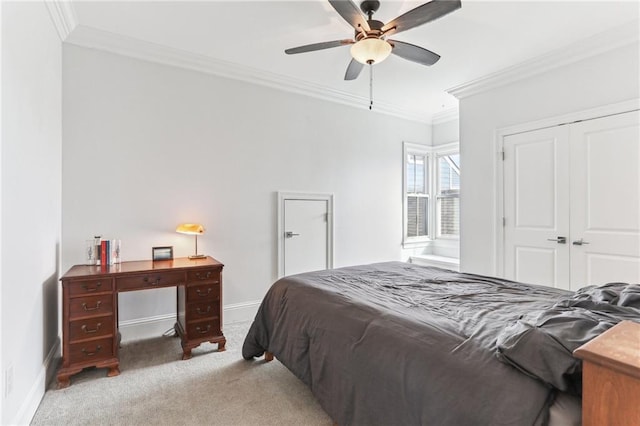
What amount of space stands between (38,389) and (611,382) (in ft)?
9.30

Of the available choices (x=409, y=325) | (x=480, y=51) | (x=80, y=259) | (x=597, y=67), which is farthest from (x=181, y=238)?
(x=597, y=67)

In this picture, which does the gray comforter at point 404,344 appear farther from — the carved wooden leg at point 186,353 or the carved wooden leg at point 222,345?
the carved wooden leg at point 186,353

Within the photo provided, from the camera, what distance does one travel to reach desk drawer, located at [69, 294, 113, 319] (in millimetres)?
2289

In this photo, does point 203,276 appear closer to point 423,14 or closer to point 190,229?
point 190,229

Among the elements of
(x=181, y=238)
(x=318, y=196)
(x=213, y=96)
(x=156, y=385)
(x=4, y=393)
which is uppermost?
(x=213, y=96)

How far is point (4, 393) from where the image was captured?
153 centimetres

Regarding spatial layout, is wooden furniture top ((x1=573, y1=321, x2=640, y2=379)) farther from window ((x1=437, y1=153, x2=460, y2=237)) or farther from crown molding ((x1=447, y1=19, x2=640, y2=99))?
window ((x1=437, y1=153, x2=460, y2=237))

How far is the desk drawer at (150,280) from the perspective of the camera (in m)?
2.50

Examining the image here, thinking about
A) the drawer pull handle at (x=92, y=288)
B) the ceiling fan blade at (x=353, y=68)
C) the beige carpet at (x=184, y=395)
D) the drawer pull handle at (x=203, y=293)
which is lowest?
the beige carpet at (x=184, y=395)

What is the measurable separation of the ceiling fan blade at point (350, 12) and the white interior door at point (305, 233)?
6.88 ft

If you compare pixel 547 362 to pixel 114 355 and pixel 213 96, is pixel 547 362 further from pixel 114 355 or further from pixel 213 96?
pixel 213 96

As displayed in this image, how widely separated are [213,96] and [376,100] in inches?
87.6

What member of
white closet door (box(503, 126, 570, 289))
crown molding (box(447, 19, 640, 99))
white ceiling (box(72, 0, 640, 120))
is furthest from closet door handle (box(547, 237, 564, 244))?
white ceiling (box(72, 0, 640, 120))

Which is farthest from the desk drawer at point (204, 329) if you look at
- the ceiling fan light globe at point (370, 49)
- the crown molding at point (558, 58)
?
the crown molding at point (558, 58)
